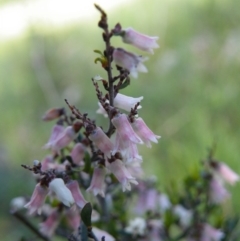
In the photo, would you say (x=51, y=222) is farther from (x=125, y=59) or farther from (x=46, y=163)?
(x=125, y=59)

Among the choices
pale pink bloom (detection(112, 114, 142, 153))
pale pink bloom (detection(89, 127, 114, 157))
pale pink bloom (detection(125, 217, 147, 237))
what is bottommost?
pale pink bloom (detection(89, 127, 114, 157))

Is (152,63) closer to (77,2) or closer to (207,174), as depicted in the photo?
(77,2)

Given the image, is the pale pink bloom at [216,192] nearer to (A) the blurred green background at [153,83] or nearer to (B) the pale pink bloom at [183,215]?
(B) the pale pink bloom at [183,215]

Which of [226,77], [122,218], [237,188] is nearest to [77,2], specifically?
[226,77]

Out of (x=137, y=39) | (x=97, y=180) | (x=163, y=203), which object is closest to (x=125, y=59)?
(x=137, y=39)

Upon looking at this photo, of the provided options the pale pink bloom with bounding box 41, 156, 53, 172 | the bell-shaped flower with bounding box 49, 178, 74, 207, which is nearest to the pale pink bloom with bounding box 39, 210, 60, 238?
the pale pink bloom with bounding box 41, 156, 53, 172

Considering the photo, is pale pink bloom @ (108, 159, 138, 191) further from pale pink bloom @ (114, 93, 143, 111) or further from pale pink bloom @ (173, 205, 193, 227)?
pale pink bloom @ (173, 205, 193, 227)

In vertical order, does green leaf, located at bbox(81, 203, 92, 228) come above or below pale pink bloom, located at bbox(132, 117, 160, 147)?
below
